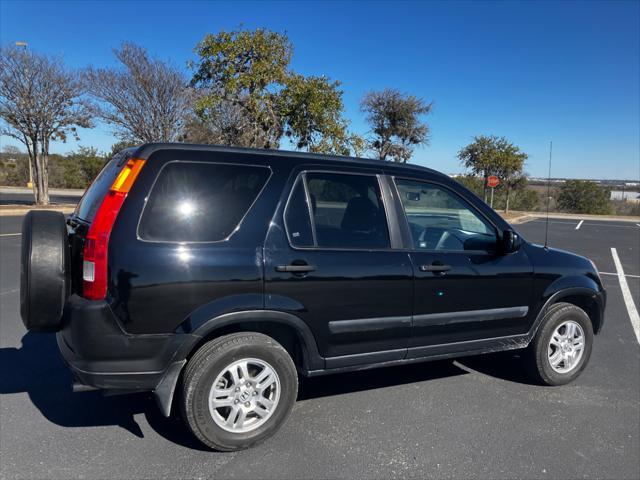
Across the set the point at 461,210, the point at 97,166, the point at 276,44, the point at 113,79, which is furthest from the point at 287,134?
the point at 97,166

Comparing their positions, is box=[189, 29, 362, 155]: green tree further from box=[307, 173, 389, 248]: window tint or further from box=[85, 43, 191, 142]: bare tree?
box=[307, 173, 389, 248]: window tint

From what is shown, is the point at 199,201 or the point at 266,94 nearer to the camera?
the point at 199,201

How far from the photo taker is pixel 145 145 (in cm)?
297

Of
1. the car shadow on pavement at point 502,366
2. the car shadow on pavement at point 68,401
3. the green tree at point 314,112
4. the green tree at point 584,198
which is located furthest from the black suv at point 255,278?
the green tree at point 584,198

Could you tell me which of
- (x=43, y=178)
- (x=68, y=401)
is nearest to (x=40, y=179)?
(x=43, y=178)

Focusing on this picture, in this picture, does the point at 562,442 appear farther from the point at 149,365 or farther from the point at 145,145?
the point at 145,145

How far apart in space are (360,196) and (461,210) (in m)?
0.91

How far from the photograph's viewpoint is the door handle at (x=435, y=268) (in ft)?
11.5

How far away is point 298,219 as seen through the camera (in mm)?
3221

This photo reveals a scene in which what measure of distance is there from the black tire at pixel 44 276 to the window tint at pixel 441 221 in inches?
90.5

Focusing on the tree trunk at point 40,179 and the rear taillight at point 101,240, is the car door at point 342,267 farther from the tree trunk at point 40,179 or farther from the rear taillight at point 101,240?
the tree trunk at point 40,179

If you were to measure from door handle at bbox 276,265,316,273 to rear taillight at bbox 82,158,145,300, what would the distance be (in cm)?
98

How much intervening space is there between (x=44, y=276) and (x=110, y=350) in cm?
58

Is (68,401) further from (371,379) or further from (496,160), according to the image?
(496,160)
